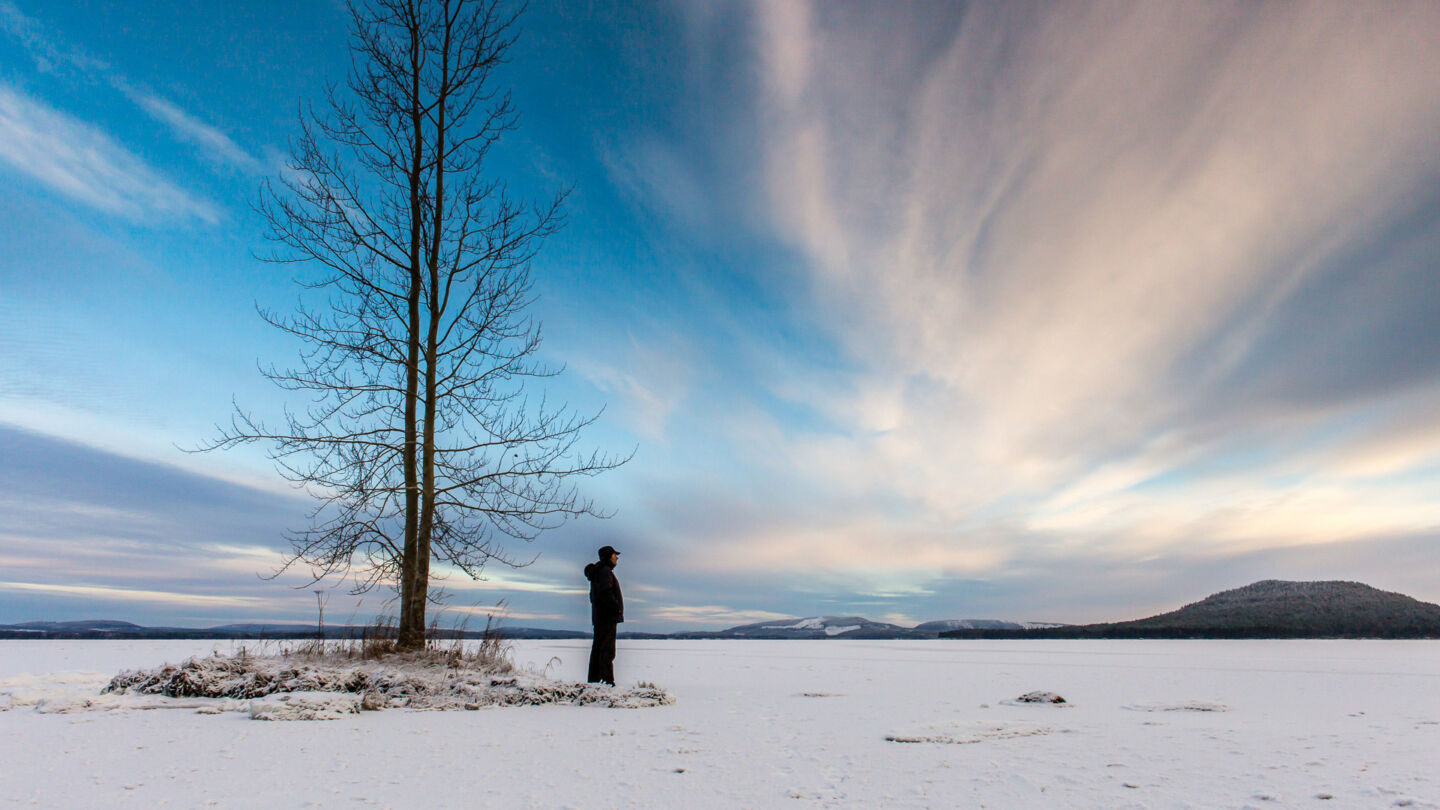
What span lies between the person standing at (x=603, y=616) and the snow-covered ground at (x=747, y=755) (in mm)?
1847

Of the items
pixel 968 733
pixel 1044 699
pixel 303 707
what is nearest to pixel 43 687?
pixel 303 707

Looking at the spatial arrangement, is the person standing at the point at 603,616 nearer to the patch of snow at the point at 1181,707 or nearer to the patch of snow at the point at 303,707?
the patch of snow at the point at 303,707

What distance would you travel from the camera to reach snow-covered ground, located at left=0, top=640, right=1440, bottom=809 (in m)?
3.71

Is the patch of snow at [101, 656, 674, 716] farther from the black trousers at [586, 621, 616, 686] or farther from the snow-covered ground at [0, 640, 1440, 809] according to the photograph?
the black trousers at [586, 621, 616, 686]

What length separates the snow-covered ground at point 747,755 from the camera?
3.71 metres

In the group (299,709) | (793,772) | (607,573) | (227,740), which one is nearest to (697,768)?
(793,772)

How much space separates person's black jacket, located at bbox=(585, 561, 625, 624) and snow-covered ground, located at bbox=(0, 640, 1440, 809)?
6.47 feet

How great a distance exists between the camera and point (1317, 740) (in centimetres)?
566

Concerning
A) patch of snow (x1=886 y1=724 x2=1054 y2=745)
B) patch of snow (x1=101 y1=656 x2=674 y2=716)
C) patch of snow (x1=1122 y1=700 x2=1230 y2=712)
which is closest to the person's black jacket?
patch of snow (x1=101 y1=656 x2=674 y2=716)

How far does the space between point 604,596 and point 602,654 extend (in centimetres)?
78

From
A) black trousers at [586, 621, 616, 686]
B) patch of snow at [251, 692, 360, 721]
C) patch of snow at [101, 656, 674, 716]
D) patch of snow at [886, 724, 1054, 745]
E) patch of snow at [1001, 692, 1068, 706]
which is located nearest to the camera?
patch of snow at [886, 724, 1054, 745]

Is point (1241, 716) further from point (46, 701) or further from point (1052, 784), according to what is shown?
point (46, 701)

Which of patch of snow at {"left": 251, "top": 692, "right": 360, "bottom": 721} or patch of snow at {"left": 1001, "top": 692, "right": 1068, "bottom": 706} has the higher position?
patch of snow at {"left": 251, "top": 692, "right": 360, "bottom": 721}

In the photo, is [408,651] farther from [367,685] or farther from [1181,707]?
[1181,707]
